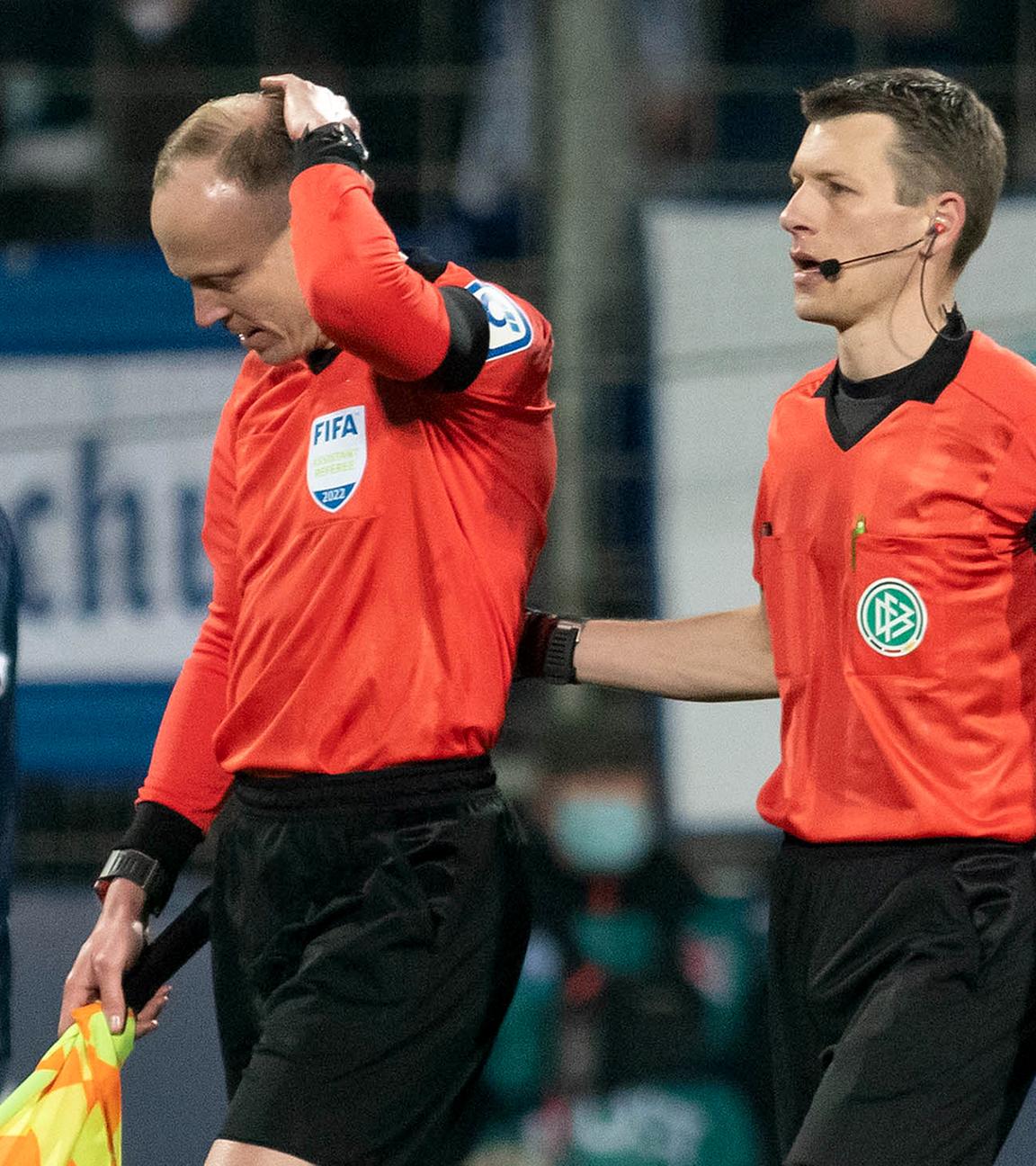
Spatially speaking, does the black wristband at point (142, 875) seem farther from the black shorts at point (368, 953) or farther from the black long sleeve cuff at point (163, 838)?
the black shorts at point (368, 953)

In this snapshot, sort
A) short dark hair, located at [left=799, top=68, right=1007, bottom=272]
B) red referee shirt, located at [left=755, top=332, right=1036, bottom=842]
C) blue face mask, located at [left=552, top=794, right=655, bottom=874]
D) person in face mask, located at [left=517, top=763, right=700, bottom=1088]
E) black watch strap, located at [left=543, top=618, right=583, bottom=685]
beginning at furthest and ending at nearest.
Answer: blue face mask, located at [left=552, top=794, right=655, bottom=874] → person in face mask, located at [left=517, top=763, right=700, bottom=1088] → black watch strap, located at [left=543, top=618, right=583, bottom=685] → short dark hair, located at [left=799, top=68, right=1007, bottom=272] → red referee shirt, located at [left=755, top=332, right=1036, bottom=842]

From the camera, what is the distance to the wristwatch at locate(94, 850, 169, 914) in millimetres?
2789

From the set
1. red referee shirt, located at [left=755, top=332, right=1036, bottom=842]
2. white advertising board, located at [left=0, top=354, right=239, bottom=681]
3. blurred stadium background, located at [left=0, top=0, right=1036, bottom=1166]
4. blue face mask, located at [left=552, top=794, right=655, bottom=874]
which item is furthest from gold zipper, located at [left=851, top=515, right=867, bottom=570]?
white advertising board, located at [left=0, top=354, right=239, bottom=681]

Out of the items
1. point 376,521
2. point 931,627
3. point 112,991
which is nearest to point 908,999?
point 931,627

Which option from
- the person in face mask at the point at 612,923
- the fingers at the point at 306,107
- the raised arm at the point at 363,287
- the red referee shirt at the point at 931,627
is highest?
the fingers at the point at 306,107

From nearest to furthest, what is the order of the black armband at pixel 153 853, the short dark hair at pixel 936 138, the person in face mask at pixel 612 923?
the short dark hair at pixel 936 138
the black armband at pixel 153 853
the person in face mask at pixel 612 923

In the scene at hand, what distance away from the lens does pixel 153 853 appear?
282 cm

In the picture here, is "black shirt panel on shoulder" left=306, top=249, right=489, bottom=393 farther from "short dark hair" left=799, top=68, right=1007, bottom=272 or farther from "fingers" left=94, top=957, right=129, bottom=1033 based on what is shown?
"fingers" left=94, top=957, right=129, bottom=1033

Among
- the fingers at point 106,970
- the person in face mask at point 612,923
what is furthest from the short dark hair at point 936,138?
the person in face mask at point 612,923

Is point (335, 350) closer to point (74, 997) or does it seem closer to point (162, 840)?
point (162, 840)

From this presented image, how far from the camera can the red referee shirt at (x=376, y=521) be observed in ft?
8.24

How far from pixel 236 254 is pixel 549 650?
689mm

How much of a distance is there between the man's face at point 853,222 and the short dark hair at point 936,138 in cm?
2

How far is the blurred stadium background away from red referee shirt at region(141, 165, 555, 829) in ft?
5.84
